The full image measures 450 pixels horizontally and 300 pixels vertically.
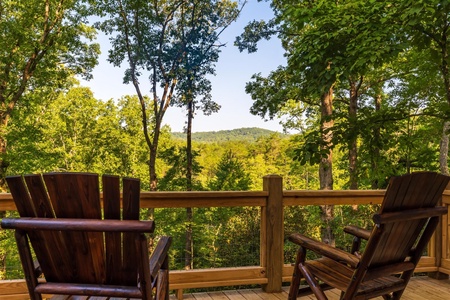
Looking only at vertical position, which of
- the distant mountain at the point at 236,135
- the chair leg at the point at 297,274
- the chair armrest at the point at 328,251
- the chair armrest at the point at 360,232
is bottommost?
the chair leg at the point at 297,274

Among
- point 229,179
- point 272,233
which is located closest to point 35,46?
point 229,179

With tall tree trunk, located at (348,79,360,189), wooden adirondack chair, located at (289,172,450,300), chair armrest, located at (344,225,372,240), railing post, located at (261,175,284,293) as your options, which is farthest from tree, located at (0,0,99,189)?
wooden adirondack chair, located at (289,172,450,300)

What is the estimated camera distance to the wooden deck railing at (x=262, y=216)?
244cm

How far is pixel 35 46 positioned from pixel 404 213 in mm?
14090

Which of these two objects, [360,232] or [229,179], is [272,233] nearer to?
[360,232]

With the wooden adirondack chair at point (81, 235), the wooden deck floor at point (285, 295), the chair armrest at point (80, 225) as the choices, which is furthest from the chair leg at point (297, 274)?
the chair armrest at point (80, 225)

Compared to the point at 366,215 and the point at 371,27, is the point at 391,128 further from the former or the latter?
the point at 366,215

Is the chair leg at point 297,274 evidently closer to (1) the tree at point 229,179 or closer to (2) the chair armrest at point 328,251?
(2) the chair armrest at point 328,251

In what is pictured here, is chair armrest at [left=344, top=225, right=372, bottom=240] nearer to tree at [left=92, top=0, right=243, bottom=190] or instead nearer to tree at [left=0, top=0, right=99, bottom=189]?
tree at [left=0, top=0, right=99, bottom=189]

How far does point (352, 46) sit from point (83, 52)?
536 inches

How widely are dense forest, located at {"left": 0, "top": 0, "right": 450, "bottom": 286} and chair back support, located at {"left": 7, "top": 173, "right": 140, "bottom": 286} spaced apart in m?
2.92

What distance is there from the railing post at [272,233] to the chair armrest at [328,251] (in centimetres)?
66

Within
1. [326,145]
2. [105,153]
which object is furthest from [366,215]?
[105,153]

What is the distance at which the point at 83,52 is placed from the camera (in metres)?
14.9
